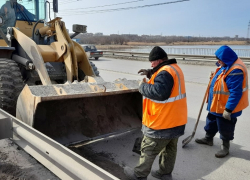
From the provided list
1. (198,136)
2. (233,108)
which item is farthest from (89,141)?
(233,108)

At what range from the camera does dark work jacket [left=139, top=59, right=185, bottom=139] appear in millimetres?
2999

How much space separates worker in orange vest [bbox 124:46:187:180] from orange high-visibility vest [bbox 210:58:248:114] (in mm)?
1405

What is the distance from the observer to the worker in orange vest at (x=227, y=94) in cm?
414

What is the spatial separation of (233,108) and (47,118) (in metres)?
3.03

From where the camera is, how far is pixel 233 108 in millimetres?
4121

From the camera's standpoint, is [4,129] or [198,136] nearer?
[4,129]

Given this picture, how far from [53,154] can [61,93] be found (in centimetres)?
109

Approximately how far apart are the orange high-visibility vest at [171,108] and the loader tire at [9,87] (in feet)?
10.1

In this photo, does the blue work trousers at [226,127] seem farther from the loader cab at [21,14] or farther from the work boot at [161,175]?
the loader cab at [21,14]

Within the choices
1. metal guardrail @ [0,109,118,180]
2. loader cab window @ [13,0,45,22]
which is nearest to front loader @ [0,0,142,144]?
metal guardrail @ [0,109,118,180]

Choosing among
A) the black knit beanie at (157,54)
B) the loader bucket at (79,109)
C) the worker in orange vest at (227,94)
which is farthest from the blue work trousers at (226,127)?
the black knit beanie at (157,54)

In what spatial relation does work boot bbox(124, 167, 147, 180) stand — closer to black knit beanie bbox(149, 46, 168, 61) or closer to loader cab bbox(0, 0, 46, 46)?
black knit beanie bbox(149, 46, 168, 61)

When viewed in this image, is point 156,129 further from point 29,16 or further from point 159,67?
point 29,16

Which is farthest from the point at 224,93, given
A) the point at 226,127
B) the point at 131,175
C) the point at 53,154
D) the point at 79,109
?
the point at 53,154
